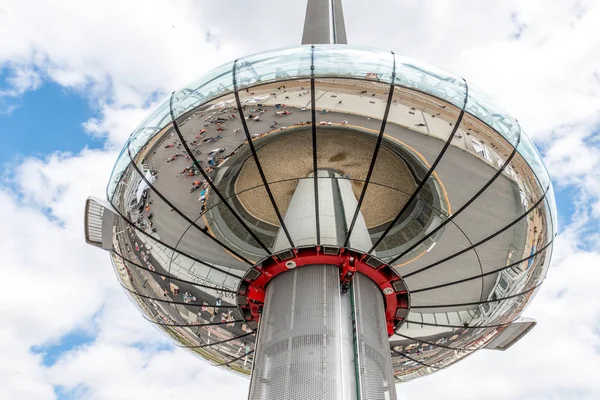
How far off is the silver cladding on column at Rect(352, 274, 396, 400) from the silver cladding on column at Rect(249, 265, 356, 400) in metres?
0.18

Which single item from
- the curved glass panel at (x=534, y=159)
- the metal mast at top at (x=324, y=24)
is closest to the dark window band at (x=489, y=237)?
the curved glass panel at (x=534, y=159)

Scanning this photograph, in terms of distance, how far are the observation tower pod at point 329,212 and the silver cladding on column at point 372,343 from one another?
3cm

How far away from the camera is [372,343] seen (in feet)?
29.7

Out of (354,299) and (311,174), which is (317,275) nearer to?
(354,299)

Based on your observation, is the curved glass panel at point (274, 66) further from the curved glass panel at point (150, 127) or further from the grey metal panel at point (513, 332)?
the grey metal panel at point (513, 332)

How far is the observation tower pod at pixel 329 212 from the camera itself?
9.23 metres

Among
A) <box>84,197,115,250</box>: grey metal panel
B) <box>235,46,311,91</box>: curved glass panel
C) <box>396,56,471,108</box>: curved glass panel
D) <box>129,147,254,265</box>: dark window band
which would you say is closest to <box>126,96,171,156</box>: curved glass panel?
<box>129,147,254,265</box>: dark window band

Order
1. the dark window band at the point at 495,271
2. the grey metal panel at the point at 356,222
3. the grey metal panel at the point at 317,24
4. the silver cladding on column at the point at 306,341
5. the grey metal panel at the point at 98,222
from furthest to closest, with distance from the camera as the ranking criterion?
the grey metal panel at the point at 317,24
the dark window band at the point at 495,271
the grey metal panel at the point at 98,222
the grey metal panel at the point at 356,222
the silver cladding on column at the point at 306,341

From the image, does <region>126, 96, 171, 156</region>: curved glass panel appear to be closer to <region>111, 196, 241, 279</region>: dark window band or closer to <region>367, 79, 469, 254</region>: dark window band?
<region>111, 196, 241, 279</region>: dark window band

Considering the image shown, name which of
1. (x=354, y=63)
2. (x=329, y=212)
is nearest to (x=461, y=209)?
(x=329, y=212)

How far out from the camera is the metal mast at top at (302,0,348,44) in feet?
52.2

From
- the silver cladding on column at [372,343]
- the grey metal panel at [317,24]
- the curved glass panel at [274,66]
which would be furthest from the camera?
the grey metal panel at [317,24]

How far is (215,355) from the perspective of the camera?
46.0ft

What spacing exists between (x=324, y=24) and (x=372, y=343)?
10381 mm
